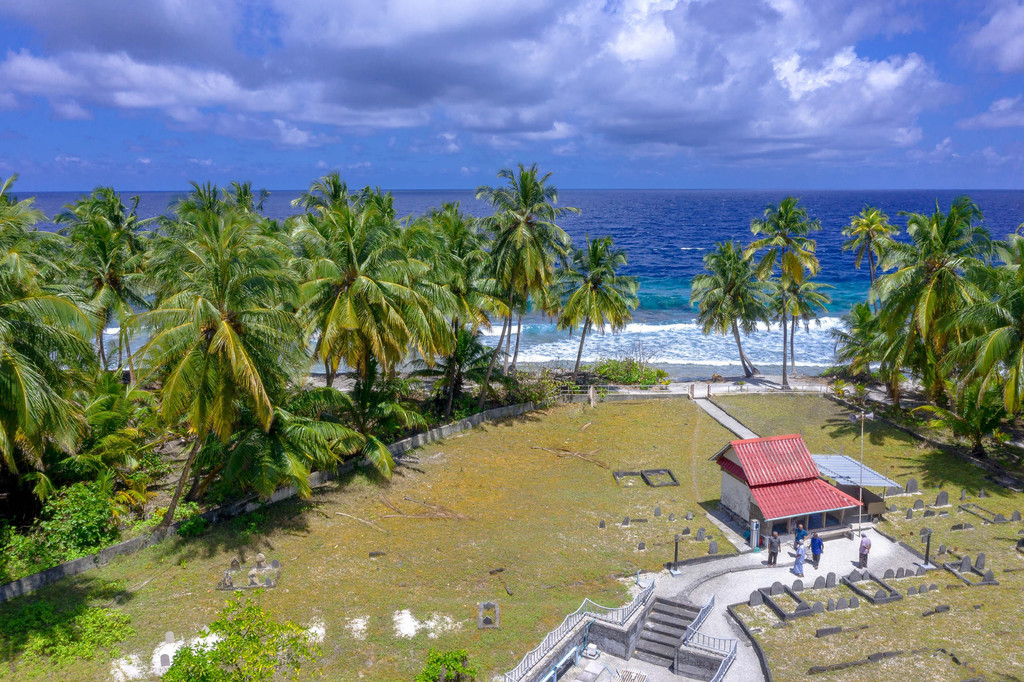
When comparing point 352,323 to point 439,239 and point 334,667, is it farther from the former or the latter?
point 334,667

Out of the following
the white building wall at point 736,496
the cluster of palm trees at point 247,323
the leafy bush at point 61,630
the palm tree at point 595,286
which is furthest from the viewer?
the palm tree at point 595,286

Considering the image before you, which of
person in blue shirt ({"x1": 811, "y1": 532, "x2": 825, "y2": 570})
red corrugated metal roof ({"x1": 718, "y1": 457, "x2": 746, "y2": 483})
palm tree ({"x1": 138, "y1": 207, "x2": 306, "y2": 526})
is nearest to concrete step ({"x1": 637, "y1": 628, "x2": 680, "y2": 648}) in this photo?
person in blue shirt ({"x1": 811, "y1": 532, "x2": 825, "y2": 570})

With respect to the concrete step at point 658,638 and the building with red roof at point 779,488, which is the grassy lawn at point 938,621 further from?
the building with red roof at point 779,488

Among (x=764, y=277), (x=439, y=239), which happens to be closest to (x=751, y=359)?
(x=764, y=277)

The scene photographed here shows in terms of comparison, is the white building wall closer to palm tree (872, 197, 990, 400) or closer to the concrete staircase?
the concrete staircase

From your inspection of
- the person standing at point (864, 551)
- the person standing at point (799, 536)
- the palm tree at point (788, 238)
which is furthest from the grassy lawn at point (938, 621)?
the palm tree at point (788, 238)
